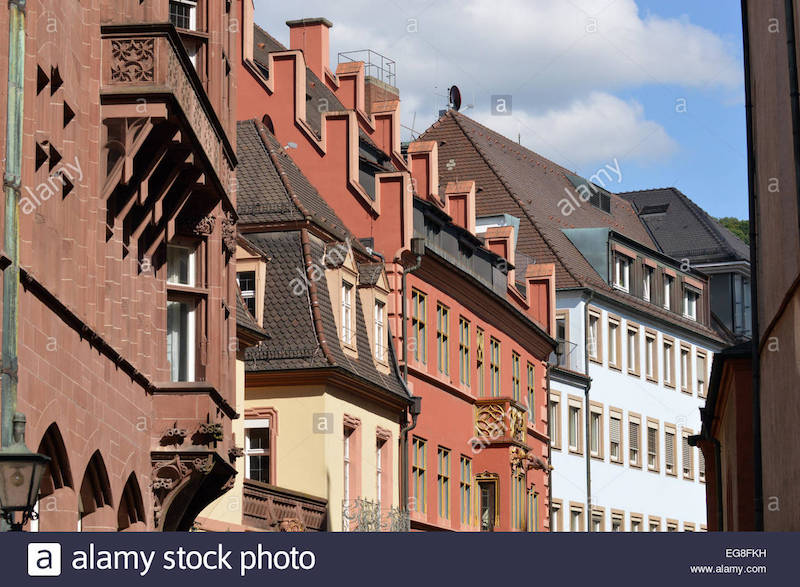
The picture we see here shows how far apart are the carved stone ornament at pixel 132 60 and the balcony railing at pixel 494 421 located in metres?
25.2

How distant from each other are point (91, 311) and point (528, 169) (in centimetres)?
4718

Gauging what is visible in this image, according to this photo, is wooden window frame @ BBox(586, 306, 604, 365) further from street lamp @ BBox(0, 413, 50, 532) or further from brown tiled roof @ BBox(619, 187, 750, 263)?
street lamp @ BBox(0, 413, 50, 532)

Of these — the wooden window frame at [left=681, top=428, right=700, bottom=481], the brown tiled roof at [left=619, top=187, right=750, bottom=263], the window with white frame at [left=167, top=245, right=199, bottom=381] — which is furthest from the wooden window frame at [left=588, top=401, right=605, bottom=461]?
the window with white frame at [left=167, top=245, right=199, bottom=381]

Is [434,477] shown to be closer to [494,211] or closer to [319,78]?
[319,78]

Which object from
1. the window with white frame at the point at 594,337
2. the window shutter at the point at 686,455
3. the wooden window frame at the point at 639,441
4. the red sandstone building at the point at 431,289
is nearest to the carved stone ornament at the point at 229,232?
the red sandstone building at the point at 431,289

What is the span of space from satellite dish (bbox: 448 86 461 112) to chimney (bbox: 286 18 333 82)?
17493mm

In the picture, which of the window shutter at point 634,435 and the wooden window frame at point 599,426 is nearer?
the wooden window frame at point 599,426

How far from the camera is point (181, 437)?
2223 centimetres

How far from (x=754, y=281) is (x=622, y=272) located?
123 ft

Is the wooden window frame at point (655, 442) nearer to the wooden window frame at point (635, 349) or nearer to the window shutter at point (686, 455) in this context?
the wooden window frame at point (635, 349)

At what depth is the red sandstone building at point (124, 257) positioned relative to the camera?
53.4 feet

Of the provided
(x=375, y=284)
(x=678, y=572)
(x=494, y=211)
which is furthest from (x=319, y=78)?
(x=678, y=572)

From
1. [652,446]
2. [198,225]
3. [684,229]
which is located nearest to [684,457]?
[652,446]

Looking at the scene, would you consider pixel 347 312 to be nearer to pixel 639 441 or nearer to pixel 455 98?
pixel 639 441
